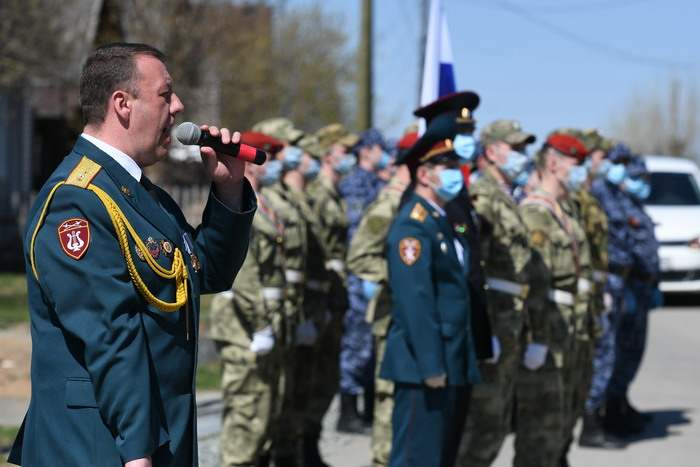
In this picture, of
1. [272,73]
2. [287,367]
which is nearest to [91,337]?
Answer: [287,367]

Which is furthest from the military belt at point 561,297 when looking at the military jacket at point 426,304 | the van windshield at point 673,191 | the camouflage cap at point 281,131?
the van windshield at point 673,191

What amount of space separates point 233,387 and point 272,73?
74.5ft

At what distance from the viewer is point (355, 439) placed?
344 inches

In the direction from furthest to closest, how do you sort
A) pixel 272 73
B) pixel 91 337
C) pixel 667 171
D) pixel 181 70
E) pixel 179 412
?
pixel 272 73 < pixel 181 70 < pixel 667 171 < pixel 179 412 < pixel 91 337

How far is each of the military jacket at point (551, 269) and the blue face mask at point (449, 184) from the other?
1181mm

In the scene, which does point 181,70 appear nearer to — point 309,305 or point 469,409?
point 309,305

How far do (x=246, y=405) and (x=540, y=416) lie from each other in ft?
5.76

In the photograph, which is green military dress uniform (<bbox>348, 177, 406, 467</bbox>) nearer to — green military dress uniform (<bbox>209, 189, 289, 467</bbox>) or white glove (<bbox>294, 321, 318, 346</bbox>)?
green military dress uniform (<bbox>209, 189, 289, 467</bbox>)

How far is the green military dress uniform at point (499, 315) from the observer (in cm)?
634

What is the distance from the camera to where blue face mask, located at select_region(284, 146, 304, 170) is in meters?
7.62

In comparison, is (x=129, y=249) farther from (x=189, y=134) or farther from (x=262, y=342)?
(x=262, y=342)

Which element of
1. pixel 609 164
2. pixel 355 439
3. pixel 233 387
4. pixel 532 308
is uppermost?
pixel 609 164

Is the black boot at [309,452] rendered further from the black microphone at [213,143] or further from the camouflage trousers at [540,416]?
the black microphone at [213,143]

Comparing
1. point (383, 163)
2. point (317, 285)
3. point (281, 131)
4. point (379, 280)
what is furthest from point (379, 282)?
point (383, 163)
